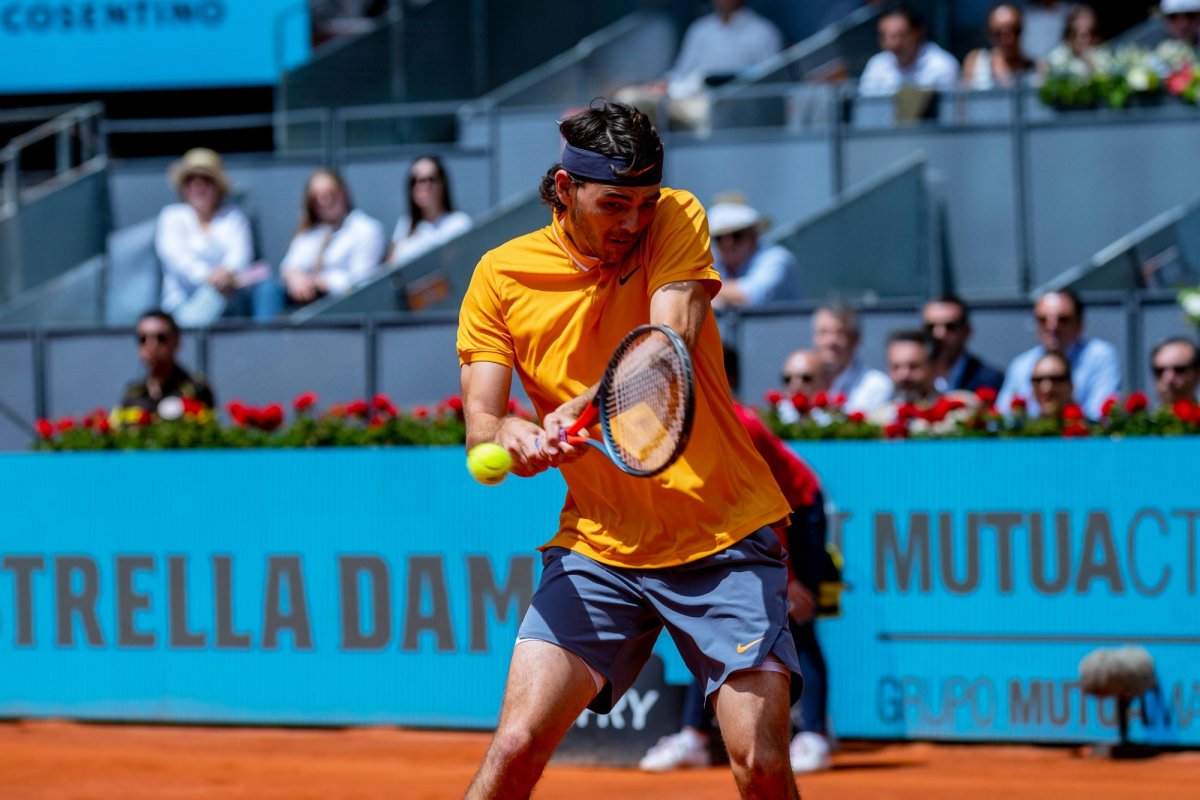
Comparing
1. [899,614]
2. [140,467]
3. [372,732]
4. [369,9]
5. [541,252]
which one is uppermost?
[369,9]

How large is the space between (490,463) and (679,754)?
3.97 meters

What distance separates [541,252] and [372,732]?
4.91m

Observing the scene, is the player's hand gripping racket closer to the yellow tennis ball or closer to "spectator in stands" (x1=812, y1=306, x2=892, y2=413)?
the yellow tennis ball

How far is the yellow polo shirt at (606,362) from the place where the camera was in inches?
171

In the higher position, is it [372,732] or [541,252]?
Answer: [541,252]

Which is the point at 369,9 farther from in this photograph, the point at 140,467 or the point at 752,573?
the point at 752,573

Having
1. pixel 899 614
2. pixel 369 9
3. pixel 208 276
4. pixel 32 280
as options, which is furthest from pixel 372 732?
pixel 369 9

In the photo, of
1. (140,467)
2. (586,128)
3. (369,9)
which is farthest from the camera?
(369,9)

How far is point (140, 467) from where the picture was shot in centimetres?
911

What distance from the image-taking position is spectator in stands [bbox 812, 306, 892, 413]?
920 cm

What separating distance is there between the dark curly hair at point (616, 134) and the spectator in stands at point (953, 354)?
5.16 meters

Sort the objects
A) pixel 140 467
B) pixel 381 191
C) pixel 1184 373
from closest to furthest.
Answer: pixel 1184 373 < pixel 140 467 < pixel 381 191

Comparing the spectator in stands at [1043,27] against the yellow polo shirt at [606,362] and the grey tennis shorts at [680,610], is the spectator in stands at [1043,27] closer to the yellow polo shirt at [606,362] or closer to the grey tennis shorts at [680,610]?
the yellow polo shirt at [606,362]

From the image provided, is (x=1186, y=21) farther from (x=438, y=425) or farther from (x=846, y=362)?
(x=438, y=425)
